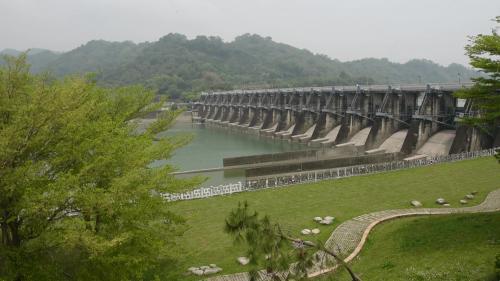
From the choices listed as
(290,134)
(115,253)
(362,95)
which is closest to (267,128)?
(290,134)

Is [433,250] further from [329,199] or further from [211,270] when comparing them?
[329,199]

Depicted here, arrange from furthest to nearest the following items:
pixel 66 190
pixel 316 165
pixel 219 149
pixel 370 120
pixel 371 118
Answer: pixel 219 149, pixel 370 120, pixel 371 118, pixel 316 165, pixel 66 190

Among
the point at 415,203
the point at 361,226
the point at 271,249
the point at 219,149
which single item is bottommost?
the point at 219,149

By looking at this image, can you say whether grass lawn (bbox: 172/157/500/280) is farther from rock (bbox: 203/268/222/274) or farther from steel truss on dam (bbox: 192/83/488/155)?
steel truss on dam (bbox: 192/83/488/155)

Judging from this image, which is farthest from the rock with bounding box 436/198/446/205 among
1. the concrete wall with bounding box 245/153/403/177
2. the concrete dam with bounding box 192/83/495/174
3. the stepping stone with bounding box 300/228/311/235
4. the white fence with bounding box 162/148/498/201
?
the concrete wall with bounding box 245/153/403/177

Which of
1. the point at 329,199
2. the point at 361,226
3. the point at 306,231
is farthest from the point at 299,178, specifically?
the point at 306,231
